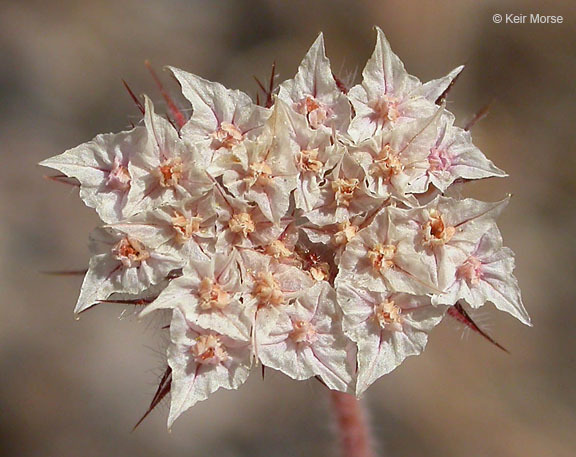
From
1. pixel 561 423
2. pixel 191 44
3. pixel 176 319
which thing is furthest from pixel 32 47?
pixel 561 423

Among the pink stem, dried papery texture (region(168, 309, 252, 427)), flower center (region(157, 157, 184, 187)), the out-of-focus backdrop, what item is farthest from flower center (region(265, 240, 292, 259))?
the out-of-focus backdrop

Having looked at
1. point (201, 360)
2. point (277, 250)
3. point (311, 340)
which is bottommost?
point (201, 360)

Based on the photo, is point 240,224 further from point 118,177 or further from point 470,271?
point 470,271

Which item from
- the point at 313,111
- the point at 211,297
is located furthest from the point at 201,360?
the point at 313,111

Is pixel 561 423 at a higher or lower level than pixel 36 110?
lower

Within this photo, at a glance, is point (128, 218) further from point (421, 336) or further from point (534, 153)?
point (534, 153)

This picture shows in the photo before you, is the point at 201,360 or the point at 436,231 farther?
the point at 436,231
